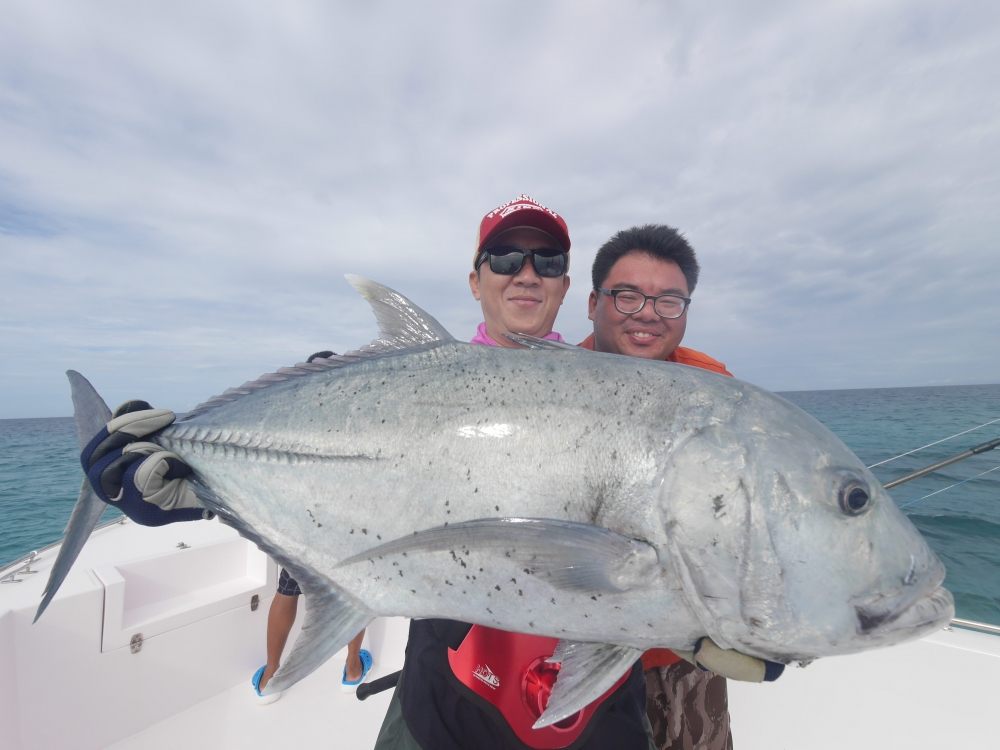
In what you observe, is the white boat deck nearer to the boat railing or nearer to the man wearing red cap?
the boat railing

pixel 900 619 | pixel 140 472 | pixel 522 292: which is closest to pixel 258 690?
pixel 140 472

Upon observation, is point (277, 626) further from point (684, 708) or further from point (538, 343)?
point (538, 343)

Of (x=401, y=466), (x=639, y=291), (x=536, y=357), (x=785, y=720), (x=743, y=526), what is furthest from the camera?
(x=785, y=720)

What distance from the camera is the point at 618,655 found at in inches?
58.0

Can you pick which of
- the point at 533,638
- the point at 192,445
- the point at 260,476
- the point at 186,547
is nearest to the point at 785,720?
the point at 533,638

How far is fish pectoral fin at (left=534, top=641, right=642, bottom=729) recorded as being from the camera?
55.2 inches

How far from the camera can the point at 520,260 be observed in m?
2.66

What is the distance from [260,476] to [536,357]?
1127 mm

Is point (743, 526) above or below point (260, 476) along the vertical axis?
above

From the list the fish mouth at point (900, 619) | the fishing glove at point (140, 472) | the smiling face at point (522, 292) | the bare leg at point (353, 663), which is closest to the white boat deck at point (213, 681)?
the bare leg at point (353, 663)

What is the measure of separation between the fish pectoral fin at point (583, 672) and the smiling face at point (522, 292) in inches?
60.6

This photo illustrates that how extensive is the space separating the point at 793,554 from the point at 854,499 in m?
0.25

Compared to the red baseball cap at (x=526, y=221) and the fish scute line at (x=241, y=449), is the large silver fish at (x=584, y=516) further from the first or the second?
the red baseball cap at (x=526, y=221)

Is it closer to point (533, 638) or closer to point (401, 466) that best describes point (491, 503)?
point (401, 466)
